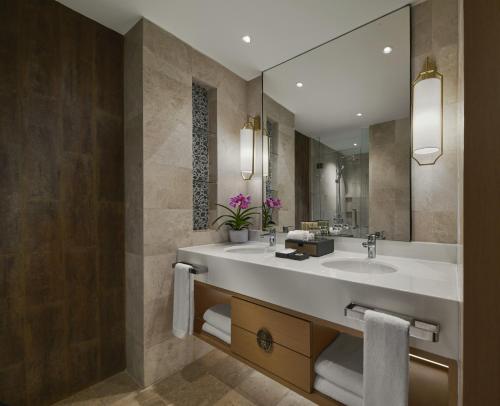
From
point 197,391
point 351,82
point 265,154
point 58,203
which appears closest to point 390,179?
point 351,82

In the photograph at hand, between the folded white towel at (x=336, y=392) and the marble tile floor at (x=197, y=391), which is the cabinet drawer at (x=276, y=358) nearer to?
the folded white towel at (x=336, y=392)

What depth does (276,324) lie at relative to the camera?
47.9 inches

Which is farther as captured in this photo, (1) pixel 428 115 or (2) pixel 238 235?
(2) pixel 238 235

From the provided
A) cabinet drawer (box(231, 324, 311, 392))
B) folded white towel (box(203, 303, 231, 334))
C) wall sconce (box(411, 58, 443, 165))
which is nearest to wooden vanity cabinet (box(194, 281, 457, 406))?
cabinet drawer (box(231, 324, 311, 392))

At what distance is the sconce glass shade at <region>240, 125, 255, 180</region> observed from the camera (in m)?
2.29

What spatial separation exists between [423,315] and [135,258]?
1.64m

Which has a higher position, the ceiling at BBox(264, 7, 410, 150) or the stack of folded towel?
the ceiling at BBox(264, 7, 410, 150)

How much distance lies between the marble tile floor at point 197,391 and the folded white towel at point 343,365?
2.00 ft

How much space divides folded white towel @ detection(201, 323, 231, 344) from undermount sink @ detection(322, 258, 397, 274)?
2.47 feet

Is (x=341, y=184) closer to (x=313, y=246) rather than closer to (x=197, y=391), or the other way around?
(x=313, y=246)

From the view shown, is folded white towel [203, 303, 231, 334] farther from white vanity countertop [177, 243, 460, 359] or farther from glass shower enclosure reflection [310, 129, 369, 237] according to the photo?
glass shower enclosure reflection [310, 129, 369, 237]

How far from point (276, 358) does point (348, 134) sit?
1.44 metres

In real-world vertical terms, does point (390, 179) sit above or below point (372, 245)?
above

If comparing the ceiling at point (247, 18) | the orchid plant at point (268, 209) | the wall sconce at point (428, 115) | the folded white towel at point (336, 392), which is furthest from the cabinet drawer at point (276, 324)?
the ceiling at point (247, 18)
